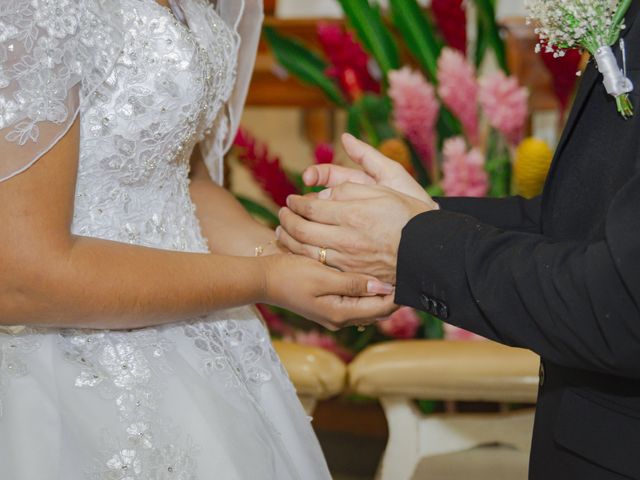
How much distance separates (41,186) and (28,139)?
2.2 inches

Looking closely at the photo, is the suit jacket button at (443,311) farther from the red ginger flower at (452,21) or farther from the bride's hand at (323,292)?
the red ginger flower at (452,21)

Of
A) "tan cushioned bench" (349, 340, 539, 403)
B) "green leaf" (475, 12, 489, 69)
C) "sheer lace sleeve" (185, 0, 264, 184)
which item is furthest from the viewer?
"green leaf" (475, 12, 489, 69)

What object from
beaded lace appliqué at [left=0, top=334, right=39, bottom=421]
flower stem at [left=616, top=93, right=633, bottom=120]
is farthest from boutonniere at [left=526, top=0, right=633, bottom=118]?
beaded lace appliqué at [left=0, top=334, right=39, bottom=421]

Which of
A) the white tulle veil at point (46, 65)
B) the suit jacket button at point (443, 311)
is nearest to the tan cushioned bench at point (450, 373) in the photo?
the suit jacket button at point (443, 311)

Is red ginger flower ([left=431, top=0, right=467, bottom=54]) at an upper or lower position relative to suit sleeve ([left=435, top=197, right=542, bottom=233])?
upper

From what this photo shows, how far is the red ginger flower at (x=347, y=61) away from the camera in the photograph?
2.35 meters

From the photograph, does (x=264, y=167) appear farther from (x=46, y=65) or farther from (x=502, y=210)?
(x=46, y=65)

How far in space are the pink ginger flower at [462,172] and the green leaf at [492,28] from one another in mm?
486

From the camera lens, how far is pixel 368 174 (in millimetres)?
1562

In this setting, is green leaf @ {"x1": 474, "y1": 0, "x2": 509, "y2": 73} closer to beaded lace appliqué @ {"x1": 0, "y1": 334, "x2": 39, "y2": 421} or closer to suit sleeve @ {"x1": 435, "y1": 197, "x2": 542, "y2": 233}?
suit sleeve @ {"x1": 435, "y1": 197, "x2": 542, "y2": 233}

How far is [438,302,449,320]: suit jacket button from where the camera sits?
1.24 metres

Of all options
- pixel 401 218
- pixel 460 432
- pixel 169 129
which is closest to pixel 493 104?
pixel 460 432

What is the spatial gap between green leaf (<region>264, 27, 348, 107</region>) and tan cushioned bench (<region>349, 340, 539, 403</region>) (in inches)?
41.3

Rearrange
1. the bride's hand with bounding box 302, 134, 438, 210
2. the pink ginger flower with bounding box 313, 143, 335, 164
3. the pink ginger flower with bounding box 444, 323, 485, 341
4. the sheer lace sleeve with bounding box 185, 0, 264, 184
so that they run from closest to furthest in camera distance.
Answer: the bride's hand with bounding box 302, 134, 438, 210, the sheer lace sleeve with bounding box 185, 0, 264, 184, the pink ginger flower with bounding box 313, 143, 335, 164, the pink ginger flower with bounding box 444, 323, 485, 341
